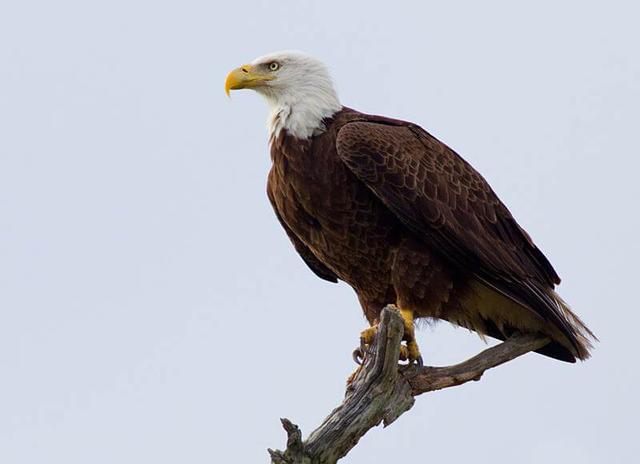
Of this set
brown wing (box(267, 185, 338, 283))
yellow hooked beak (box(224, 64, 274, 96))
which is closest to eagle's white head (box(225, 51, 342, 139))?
yellow hooked beak (box(224, 64, 274, 96))

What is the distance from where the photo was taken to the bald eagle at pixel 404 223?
28.6ft

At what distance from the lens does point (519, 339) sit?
915 cm

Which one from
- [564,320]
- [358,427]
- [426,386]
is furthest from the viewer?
[564,320]

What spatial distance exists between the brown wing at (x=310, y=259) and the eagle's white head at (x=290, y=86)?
71 centimetres

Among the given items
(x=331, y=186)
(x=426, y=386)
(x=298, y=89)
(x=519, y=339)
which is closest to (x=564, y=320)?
(x=519, y=339)

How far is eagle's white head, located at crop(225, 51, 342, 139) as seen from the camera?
9180 millimetres

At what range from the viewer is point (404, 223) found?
8680mm

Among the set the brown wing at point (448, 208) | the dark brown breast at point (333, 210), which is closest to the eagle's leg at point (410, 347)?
the dark brown breast at point (333, 210)

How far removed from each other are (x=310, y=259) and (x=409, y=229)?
1.37 metres

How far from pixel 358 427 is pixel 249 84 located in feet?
9.54

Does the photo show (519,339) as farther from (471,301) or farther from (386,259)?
(386,259)

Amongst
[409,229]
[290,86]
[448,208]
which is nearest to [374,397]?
[409,229]

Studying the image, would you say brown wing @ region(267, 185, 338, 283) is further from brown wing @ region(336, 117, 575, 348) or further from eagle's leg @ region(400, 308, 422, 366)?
eagle's leg @ region(400, 308, 422, 366)

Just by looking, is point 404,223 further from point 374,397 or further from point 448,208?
point 374,397
